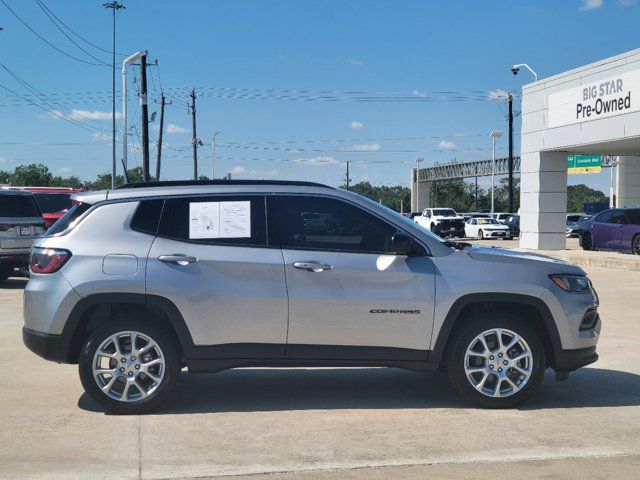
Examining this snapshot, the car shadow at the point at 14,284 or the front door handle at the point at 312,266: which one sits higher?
→ the front door handle at the point at 312,266

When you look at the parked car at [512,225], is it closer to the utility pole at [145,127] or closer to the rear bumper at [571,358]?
the utility pole at [145,127]

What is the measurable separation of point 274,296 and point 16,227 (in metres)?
10.7

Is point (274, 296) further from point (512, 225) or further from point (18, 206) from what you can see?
point (512, 225)

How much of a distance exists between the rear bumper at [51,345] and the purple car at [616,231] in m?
19.4

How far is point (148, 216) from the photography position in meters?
6.05

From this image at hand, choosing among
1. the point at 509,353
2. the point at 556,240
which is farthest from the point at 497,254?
the point at 556,240

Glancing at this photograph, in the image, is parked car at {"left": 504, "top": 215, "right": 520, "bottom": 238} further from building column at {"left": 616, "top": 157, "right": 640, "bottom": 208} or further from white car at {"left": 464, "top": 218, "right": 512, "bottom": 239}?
building column at {"left": 616, "top": 157, "right": 640, "bottom": 208}

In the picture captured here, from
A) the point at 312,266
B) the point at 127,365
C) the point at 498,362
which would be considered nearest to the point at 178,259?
the point at 127,365

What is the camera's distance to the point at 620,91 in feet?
68.9

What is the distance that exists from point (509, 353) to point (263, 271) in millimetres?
2081

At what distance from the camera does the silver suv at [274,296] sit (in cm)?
585

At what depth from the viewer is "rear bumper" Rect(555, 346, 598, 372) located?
607 centimetres

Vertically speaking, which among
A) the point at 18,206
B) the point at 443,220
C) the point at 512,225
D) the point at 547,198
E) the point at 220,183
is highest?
the point at 547,198

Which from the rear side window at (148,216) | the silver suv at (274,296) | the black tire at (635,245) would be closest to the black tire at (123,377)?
the silver suv at (274,296)
